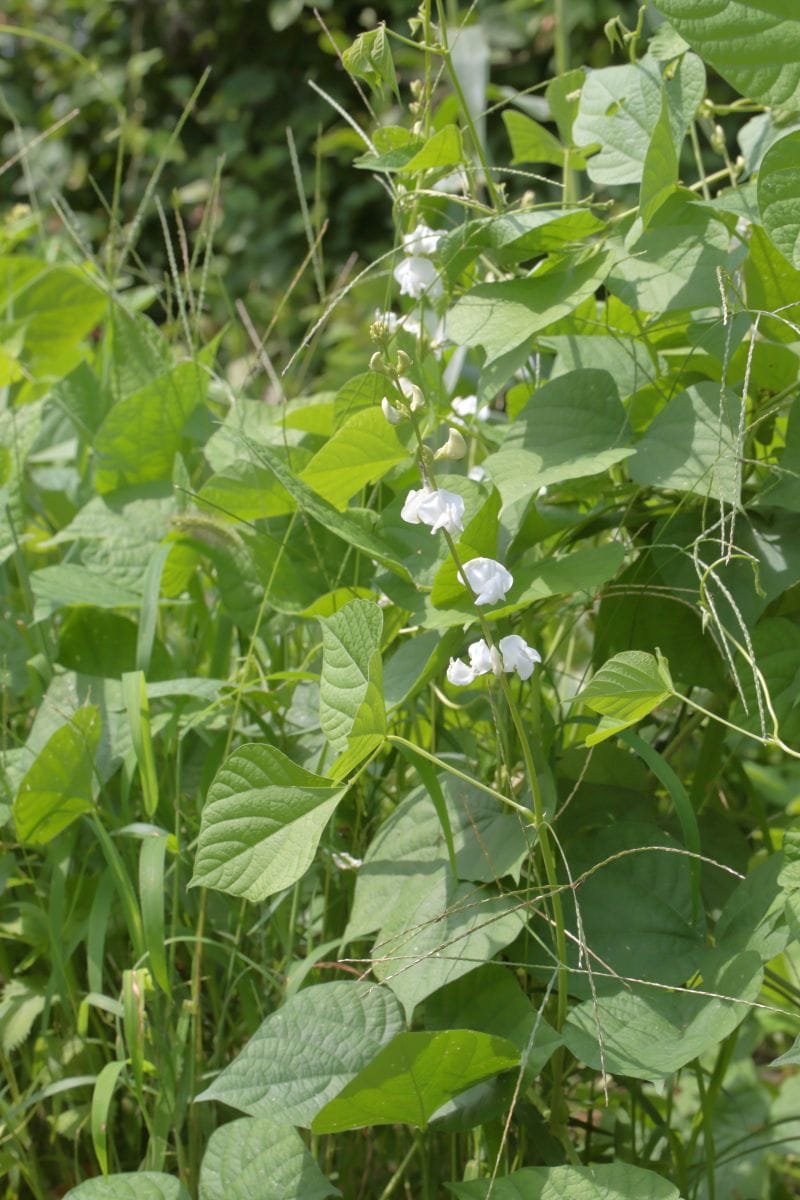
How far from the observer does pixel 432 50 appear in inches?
35.8

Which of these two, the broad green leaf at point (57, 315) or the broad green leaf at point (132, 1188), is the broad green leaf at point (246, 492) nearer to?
the broad green leaf at point (132, 1188)

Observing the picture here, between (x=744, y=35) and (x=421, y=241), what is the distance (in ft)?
1.05

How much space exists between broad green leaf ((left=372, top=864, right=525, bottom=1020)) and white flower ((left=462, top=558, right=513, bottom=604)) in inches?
7.4

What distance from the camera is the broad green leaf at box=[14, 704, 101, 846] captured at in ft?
3.39

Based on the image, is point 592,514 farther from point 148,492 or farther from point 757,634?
point 148,492

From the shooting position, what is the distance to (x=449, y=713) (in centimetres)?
116

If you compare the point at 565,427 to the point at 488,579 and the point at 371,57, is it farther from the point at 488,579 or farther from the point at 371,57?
the point at 371,57

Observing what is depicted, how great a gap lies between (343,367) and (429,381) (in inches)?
84.5

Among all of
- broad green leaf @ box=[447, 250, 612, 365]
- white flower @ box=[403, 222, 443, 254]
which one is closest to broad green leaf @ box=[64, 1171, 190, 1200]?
broad green leaf @ box=[447, 250, 612, 365]

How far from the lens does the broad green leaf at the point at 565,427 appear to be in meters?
0.90

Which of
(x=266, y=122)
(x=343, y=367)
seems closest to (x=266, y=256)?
(x=266, y=122)

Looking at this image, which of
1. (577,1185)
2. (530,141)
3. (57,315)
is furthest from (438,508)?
(57,315)

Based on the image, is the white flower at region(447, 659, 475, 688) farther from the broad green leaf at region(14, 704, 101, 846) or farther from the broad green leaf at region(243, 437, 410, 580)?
the broad green leaf at region(14, 704, 101, 846)

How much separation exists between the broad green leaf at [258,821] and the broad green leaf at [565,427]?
25 centimetres
